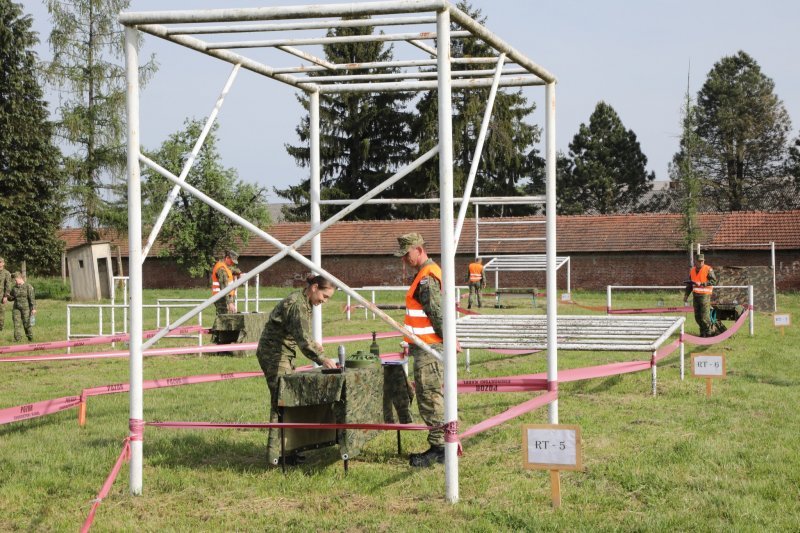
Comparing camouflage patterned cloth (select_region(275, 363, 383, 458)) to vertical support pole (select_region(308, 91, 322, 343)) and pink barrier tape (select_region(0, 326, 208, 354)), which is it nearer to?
vertical support pole (select_region(308, 91, 322, 343))

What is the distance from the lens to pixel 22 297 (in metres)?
22.1

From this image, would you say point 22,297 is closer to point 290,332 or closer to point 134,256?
point 290,332

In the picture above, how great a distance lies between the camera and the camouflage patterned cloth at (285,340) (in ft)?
27.7

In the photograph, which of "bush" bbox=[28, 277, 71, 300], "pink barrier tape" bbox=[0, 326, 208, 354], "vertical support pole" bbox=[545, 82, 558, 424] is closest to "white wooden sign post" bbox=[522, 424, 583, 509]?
"vertical support pole" bbox=[545, 82, 558, 424]

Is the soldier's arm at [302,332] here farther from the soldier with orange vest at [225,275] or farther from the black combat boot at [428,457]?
the soldier with orange vest at [225,275]

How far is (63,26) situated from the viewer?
44312mm

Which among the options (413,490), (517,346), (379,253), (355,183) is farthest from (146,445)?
(355,183)

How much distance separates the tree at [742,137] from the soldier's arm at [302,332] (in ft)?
189

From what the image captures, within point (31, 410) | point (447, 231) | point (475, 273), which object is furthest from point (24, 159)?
point (447, 231)

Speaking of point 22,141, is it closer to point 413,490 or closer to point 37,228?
point 37,228

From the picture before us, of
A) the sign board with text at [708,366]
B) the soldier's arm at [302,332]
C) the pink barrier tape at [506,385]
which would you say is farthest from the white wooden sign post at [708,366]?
the soldier's arm at [302,332]

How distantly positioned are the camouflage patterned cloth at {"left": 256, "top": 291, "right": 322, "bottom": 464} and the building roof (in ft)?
108

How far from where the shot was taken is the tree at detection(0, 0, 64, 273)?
4775cm

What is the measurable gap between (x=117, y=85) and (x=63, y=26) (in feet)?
11.5
